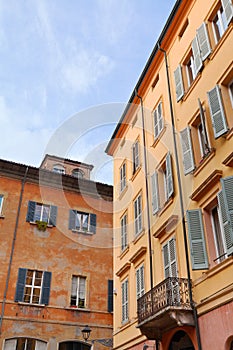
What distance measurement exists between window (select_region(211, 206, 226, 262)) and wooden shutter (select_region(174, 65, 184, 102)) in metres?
4.61

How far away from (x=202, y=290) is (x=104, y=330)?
1240 centimetres

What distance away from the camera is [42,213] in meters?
22.3

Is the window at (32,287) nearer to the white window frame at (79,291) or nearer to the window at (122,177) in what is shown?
the white window frame at (79,291)

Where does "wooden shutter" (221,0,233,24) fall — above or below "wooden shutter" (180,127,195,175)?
above

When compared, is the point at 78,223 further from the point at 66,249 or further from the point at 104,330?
the point at 104,330

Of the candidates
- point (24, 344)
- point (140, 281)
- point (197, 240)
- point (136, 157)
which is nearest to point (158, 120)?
point (136, 157)

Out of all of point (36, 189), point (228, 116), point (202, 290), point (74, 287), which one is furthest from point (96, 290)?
point (228, 116)

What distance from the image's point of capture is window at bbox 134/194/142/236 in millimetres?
15211

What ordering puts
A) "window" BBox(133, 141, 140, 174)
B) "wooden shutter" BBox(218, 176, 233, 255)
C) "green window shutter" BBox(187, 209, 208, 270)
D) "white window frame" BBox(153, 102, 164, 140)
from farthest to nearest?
"window" BBox(133, 141, 140, 174), "white window frame" BBox(153, 102, 164, 140), "green window shutter" BBox(187, 209, 208, 270), "wooden shutter" BBox(218, 176, 233, 255)

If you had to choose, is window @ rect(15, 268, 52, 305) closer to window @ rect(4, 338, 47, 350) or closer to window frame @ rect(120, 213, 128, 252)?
window @ rect(4, 338, 47, 350)

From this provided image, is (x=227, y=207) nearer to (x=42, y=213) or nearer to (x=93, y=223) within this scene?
(x=42, y=213)

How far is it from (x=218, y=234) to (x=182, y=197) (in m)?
2.15

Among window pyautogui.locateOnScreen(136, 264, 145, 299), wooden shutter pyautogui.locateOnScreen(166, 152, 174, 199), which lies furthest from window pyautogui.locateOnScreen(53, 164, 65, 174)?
wooden shutter pyautogui.locateOnScreen(166, 152, 174, 199)

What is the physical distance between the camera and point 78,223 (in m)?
23.0
